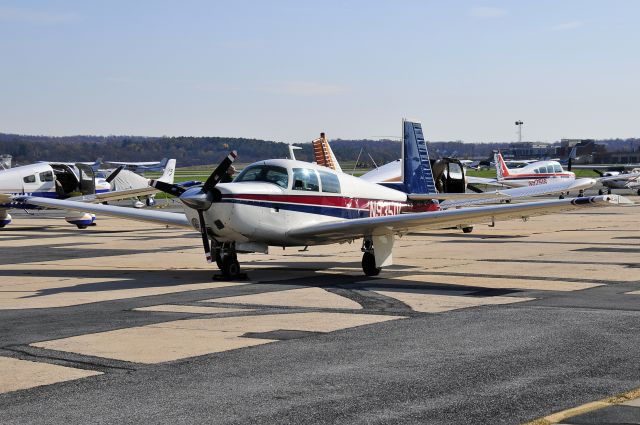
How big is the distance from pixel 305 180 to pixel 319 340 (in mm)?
8508

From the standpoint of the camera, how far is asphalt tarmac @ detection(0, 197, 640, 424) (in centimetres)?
895

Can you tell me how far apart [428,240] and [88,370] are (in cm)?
2168

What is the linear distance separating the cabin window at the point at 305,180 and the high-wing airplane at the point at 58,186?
21739mm

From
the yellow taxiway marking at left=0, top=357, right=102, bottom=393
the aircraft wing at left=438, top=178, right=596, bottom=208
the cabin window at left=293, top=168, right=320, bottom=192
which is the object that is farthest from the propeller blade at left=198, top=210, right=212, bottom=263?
the yellow taxiway marking at left=0, top=357, right=102, bottom=393

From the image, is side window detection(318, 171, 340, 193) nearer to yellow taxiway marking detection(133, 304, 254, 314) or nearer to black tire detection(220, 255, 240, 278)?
black tire detection(220, 255, 240, 278)

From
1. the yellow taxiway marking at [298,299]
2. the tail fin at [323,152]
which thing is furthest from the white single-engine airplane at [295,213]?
the tail fin at [323,152]

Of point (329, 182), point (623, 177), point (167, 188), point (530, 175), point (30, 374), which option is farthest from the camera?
point (623, 177)

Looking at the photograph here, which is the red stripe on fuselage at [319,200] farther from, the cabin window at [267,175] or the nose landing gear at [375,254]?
the nose landing gear at [375,254]

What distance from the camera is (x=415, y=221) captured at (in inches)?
779

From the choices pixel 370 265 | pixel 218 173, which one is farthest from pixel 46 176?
pixel 370 265

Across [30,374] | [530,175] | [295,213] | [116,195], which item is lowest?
[530,175]

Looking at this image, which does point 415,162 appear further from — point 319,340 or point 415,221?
point 319,340

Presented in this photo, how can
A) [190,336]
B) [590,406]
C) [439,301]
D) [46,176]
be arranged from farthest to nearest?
[46,176] < [439,301] < [190,336] < [590,406]

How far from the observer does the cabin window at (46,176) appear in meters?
43.5
